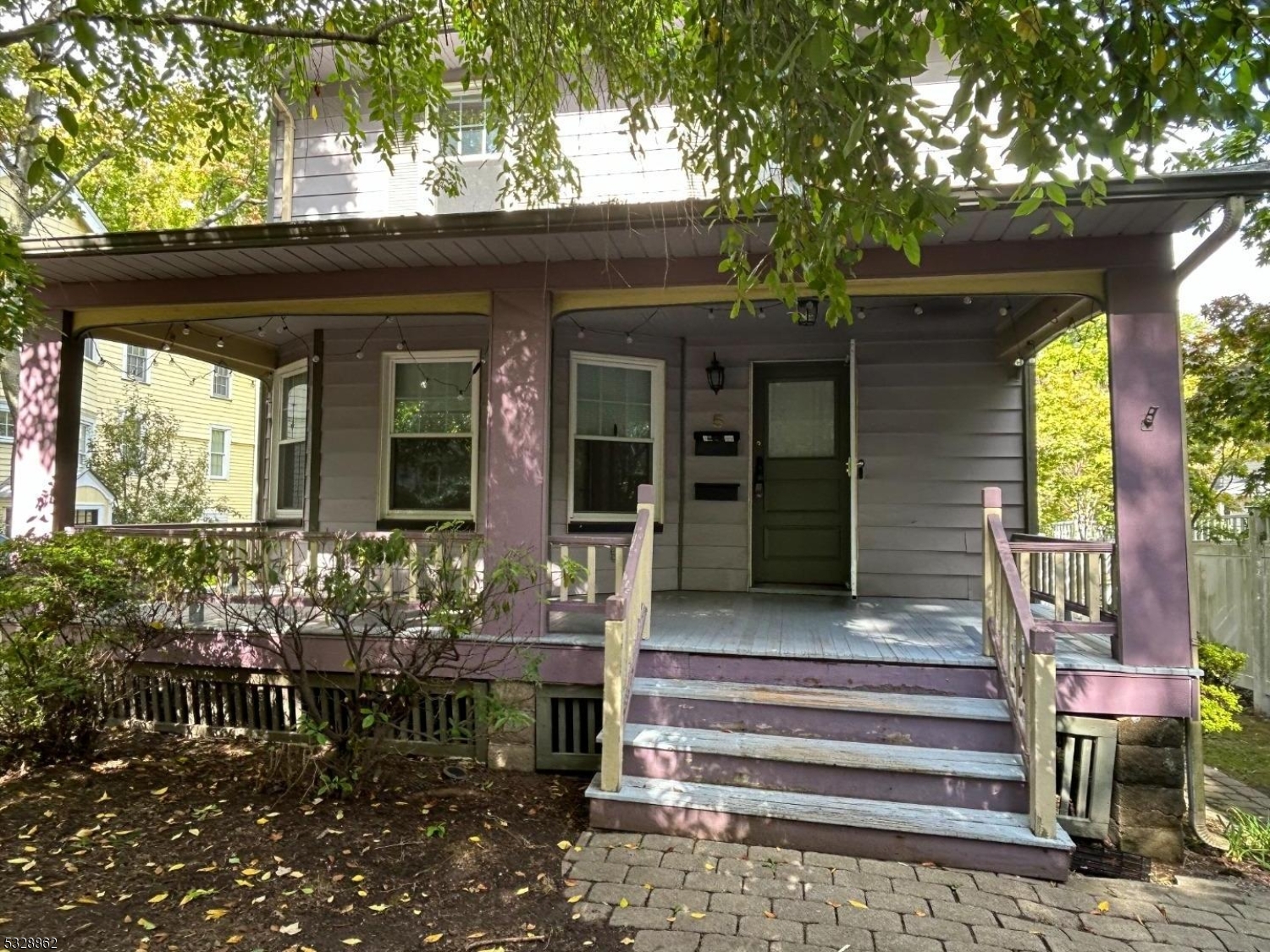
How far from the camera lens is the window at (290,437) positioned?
6848 mm

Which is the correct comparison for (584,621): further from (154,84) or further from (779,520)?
(154,84)

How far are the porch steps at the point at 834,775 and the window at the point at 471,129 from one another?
5312mm

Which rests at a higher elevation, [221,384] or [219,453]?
[221,384]

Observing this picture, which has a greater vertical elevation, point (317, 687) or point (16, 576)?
point (16, 576)

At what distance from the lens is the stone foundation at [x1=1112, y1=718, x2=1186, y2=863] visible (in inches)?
140

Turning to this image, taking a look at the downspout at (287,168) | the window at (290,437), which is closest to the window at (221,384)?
the window at (290,437)

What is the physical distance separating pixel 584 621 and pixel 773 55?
3539 mm

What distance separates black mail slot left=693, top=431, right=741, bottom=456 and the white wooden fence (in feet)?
12.5

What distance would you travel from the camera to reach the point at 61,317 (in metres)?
5.18

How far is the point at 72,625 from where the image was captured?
4141 millimetres

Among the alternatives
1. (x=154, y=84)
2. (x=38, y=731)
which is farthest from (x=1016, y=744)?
(x=154, y=84)

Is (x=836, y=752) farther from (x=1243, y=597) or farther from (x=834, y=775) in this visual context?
(x=1243, y=597)

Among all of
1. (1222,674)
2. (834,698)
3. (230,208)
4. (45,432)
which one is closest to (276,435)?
A: (45,432)

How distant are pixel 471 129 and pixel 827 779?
635 cm
